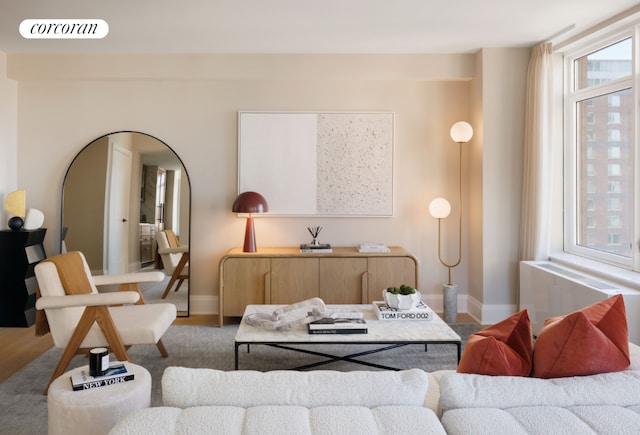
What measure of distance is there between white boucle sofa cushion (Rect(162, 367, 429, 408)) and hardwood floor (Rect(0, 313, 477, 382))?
2.42m

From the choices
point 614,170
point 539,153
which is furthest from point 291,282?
point 614,170

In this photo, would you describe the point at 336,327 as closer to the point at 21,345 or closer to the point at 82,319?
the point at 82,319

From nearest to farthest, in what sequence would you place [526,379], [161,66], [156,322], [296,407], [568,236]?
[296,407] < [526,379] < [156,322] < [568,236] < [161,66]

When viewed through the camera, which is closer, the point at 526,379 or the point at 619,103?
the point at 526,379

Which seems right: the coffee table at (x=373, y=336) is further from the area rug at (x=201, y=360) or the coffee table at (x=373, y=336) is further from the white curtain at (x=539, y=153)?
the white curtain at (x=539, y=153)

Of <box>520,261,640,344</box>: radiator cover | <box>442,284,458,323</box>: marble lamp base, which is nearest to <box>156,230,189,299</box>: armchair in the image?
<box>442,284,458,323</box>: marble lamp base

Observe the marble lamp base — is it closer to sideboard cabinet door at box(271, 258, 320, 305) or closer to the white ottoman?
sideboard cabinet door at box(271, 258, 320, 305)

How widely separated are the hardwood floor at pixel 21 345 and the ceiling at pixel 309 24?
2.48 meters

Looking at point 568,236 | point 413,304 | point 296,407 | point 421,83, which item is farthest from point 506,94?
point 296,407

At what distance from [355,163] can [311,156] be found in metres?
0.43

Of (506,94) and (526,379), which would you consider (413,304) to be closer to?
(526,379)

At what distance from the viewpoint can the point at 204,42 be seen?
4.50 meters

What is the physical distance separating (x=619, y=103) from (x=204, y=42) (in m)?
3.36

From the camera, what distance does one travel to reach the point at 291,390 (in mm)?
1491
